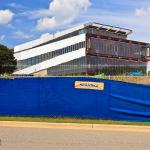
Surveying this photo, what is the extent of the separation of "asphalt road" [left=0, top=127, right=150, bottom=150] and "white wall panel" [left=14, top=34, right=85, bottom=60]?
3237 inches

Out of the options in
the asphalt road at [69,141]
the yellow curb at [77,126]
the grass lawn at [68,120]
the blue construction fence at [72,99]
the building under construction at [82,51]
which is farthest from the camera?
the building under construction at [82,51]

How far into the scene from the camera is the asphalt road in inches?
407

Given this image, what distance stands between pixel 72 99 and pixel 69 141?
661 cm

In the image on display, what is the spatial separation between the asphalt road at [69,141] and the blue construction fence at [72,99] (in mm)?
3991

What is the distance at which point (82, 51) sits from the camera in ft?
305

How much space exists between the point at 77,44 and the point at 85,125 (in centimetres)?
8079

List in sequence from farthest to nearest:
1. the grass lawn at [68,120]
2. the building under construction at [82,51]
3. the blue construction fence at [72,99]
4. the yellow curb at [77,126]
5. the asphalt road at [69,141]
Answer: the building under construction at [82,51] < the blue construction fence at [72,99] < the grass lawn at [68,120] < the yellow curb at [77,126] < the asphalt road at [69,141]

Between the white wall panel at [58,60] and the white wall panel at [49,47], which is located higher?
the white wall panel at [49,47]

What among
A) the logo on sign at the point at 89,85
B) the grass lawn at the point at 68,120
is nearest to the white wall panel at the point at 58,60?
the logo on sign at the point at 89,85

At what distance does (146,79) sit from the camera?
3181cm

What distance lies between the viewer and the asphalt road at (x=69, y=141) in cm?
1033

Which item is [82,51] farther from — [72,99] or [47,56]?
[72,99]

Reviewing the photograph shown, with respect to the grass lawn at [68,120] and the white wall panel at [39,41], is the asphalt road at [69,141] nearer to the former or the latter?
the grass lawn at [68,120]

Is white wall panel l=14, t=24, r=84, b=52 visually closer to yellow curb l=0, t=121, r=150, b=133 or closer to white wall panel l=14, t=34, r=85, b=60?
white wall panel l=14, t=34, r=85, b=60
